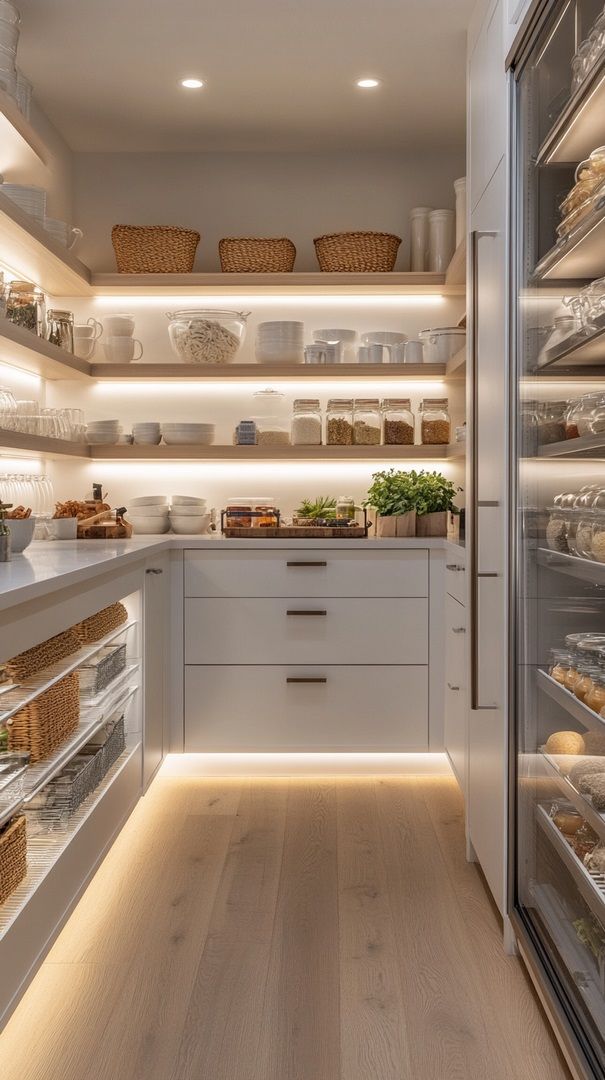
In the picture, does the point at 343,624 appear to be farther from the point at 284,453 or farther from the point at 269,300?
the point at 269,300

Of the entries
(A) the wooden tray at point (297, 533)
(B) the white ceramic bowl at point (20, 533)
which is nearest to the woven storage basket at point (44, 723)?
(B) the white ceramic bowl at point (20, 533)

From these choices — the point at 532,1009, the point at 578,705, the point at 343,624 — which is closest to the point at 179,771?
the point at 343,624

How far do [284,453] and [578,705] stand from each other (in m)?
2.53

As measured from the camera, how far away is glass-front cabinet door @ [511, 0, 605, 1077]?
5.29ft

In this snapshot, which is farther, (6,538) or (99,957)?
(6,538)

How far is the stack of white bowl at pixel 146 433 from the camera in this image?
4094 millimetres

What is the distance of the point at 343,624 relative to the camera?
363cm

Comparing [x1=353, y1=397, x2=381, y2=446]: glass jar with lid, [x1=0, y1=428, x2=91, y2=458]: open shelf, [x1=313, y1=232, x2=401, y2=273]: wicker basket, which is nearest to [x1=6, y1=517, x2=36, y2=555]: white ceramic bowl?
[x1=0, y1=428, x2=91, y2=458]: open shelf

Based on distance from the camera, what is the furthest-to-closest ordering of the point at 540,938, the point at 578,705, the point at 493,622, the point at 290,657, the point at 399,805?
the point at 290,657
the point at 399,805
the point at 493,622
the point at 540,938
the point at 578,705

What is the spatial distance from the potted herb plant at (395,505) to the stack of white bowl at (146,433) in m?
0.96

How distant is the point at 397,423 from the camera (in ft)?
13.3

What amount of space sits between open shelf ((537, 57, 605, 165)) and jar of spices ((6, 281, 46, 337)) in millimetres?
1931

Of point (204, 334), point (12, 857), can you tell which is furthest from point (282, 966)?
point (204, 334)

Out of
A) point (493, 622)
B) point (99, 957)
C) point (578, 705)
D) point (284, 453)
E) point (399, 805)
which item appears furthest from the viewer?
point (284, 453)
